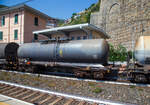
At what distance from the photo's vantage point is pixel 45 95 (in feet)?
18.8

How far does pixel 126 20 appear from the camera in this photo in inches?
1045

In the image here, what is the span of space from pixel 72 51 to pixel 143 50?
5.18m

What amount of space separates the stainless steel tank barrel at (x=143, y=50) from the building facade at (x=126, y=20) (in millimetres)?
16109

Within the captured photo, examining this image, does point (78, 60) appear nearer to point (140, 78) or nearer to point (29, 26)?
point (140, 78)

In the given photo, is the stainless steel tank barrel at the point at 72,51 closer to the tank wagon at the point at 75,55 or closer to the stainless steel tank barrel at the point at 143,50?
the tank wagon at the point at 75,55

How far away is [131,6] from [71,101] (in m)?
27.2

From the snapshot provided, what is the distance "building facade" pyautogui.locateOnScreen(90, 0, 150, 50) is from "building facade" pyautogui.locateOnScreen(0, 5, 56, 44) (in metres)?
18.0

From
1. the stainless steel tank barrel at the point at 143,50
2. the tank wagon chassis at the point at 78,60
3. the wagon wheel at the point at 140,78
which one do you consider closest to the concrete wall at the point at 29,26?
the tank wagon chassis at the point at 78,60

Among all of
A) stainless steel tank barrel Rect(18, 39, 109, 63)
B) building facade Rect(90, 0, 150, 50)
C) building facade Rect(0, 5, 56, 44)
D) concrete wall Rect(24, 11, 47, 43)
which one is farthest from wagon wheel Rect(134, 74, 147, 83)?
concrete wall Rect(24, 11, 47, 43)

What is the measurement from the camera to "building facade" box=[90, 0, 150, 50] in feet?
75.4

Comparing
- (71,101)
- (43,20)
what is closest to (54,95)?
(71,101)

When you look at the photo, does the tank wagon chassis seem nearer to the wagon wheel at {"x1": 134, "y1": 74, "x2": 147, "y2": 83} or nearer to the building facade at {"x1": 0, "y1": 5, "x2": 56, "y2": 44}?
the wagon wheel at {"x1": 134, "y1": 74, "x2": 147, "y2": 83}

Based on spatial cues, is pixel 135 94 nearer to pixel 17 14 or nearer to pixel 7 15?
pixel 17 14

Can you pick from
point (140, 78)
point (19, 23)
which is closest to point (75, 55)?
point (140, 78)
